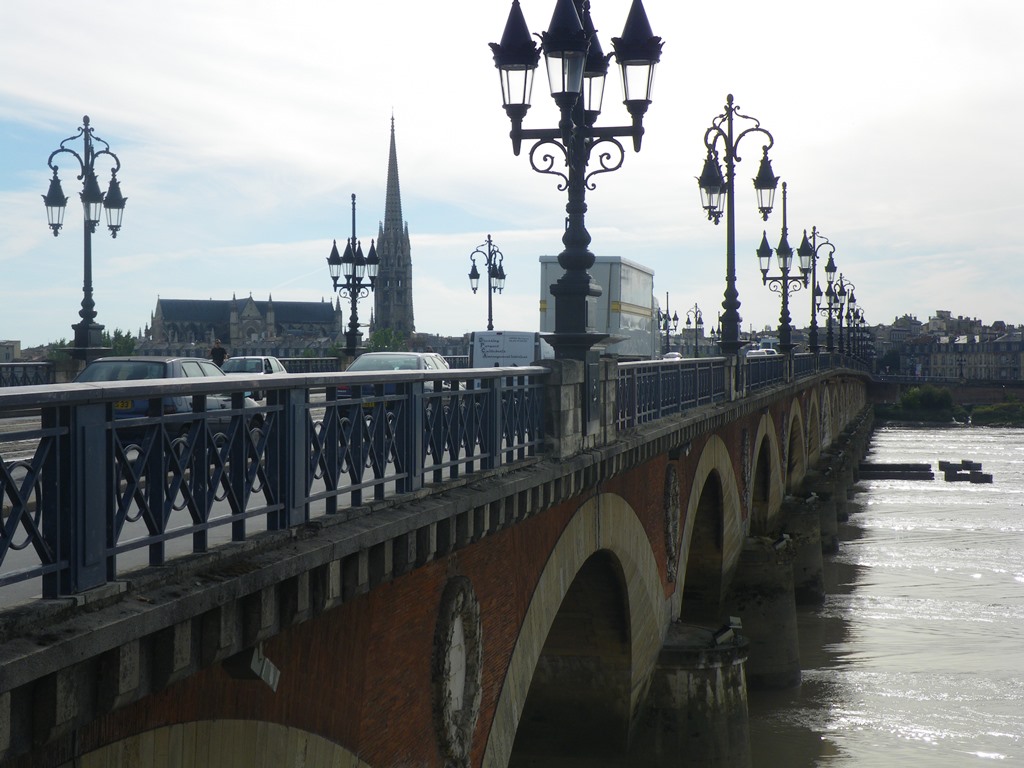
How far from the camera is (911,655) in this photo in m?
29.1

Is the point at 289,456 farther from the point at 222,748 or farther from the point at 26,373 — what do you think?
the point at 26,373

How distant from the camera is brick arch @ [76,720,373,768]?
4871 millimetres

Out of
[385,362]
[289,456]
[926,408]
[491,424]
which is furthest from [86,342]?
[926,408]

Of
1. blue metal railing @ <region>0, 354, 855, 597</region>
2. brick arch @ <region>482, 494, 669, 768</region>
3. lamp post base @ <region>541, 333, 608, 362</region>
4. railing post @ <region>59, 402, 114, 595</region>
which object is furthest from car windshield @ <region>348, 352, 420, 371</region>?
railing post @ <region>59, 402, 114, 595</region>

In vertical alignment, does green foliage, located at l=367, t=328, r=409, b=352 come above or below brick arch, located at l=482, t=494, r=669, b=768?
above

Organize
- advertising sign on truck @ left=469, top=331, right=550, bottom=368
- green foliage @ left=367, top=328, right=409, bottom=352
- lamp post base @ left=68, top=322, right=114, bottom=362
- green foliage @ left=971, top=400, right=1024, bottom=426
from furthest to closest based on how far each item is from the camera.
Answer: green foliage @ left=971, top=400, right=1024, bottom=426, green foliage @ left=367, top=328, right=409, bottom=352, advertising sign on truck @ left=469, top=331, right=550, bottom=368, lamp post base @ left=68, top=322, right=114, bottom=362

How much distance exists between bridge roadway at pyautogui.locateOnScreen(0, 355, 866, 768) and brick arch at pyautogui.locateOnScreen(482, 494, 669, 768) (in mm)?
54

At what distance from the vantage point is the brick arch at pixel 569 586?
34.9 ft

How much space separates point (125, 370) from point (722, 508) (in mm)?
13682

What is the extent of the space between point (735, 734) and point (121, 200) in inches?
599

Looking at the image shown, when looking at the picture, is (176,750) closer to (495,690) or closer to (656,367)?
(495,690)

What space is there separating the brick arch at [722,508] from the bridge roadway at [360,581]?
7.53ft

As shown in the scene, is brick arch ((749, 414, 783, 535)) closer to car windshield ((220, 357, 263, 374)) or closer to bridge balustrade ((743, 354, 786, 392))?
bridge balustrade ((743, 354, 786, 392))

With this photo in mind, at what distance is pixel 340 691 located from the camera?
697 cm
